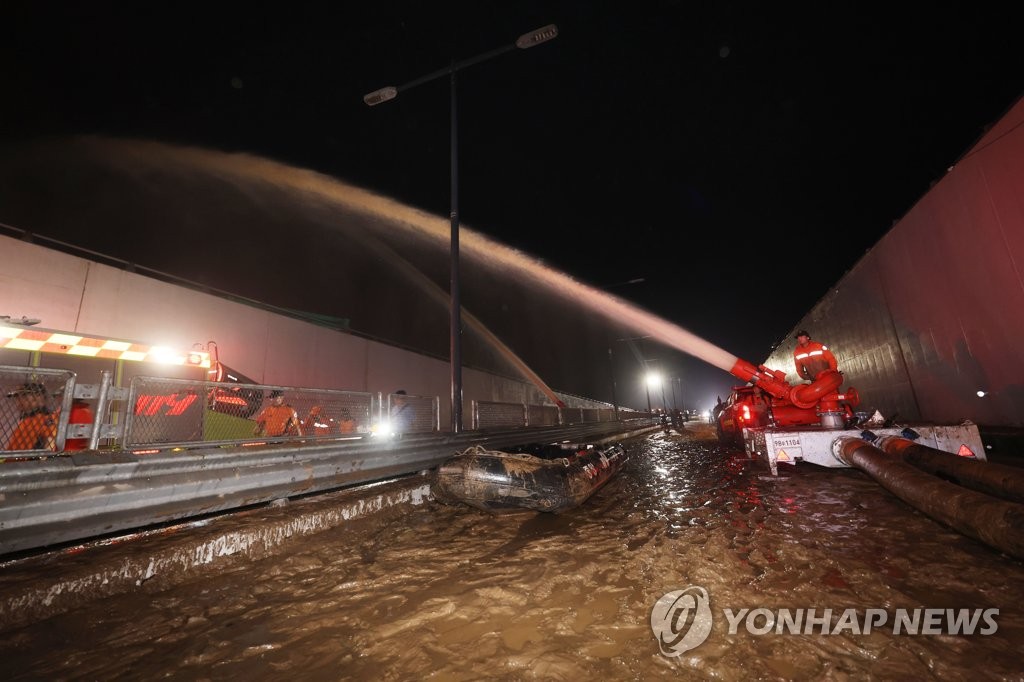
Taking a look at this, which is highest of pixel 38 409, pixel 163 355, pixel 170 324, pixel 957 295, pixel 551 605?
pixel 170 324

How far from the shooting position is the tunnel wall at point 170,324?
7367mm

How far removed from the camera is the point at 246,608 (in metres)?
2.26

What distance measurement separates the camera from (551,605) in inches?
84.1

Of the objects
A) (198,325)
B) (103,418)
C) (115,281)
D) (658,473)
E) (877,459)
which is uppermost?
(115,281)

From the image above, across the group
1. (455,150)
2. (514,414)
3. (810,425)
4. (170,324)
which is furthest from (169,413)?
(514,414)

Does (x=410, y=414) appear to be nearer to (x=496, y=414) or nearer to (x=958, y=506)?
(x=496, y=414)

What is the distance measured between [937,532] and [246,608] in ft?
16.1

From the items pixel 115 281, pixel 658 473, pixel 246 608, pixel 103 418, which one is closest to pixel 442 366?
pixel 115 281

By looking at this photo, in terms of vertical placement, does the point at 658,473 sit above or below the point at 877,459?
below

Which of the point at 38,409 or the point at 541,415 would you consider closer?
the point at 38,409

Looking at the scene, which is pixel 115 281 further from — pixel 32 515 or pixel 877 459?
pixel 877 459

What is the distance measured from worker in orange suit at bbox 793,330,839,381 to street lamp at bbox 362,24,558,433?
6125mm

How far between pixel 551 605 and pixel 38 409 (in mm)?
5100

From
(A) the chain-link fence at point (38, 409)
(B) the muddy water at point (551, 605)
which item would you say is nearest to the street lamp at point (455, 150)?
(B) the muddy water at point (551, 605)
